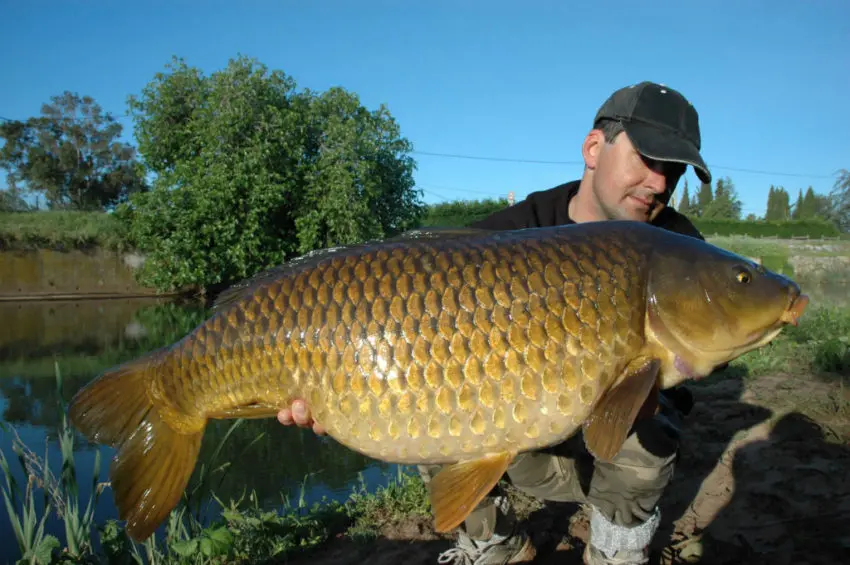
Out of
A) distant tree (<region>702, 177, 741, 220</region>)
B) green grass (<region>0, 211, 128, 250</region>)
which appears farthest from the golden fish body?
distant tree (<region>702, 177, 741, 220</region>)

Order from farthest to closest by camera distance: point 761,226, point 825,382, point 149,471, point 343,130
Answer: point 761,226 < point 343,130 < point 825,382 < point 149,471

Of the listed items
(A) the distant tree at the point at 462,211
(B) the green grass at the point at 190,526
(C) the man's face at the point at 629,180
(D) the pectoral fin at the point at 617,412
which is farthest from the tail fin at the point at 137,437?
(A) the distant tree at the point at 462,211

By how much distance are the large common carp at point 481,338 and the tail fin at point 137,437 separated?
7 centimetres

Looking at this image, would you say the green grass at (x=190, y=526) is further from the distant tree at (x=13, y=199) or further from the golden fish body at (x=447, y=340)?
the distant tree at (x=13, y=199)

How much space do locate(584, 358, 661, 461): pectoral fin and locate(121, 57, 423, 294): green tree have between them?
1069 cm

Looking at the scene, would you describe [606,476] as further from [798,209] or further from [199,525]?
[798,209]

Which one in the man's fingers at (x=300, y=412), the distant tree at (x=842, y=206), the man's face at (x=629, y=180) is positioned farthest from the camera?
the distant tree at (x=842, y=206)

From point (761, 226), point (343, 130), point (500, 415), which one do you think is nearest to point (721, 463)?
point (500, 415)

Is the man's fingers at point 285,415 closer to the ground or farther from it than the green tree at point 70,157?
closer to the ground

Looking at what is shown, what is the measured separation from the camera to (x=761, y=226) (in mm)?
32781

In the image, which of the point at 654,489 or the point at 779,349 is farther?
the point at 779,349

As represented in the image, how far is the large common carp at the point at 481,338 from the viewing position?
46.6 inches

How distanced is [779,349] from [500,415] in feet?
13.8

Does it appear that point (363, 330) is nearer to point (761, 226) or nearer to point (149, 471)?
point (149, 471)
